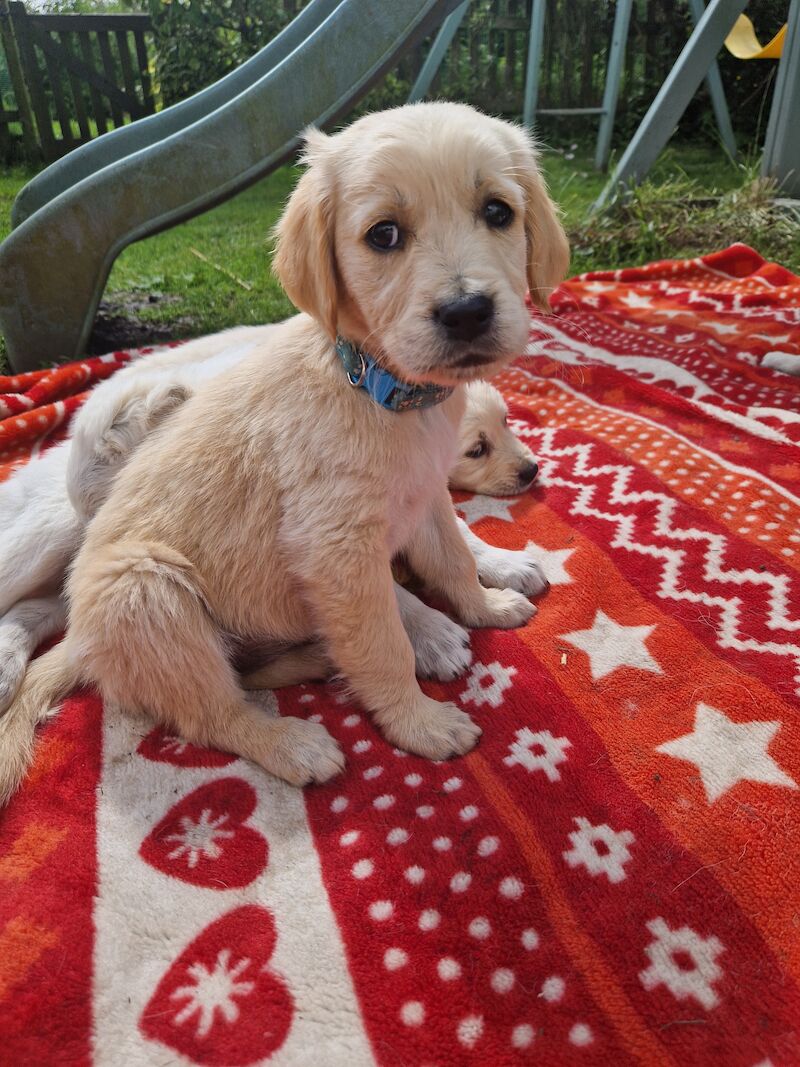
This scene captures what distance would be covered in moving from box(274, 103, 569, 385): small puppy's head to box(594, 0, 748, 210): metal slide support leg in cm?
621

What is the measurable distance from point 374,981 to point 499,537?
2118 mm

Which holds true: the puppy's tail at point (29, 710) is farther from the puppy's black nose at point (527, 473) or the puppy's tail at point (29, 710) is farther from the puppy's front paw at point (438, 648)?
the puppy's black nose at point (527, 473)

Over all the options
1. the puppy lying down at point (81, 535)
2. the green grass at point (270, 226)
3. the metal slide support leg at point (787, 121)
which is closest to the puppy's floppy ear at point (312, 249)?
the puppy lying down at point (81, 535)

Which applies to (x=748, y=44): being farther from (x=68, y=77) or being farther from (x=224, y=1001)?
(x=224, y=1001)

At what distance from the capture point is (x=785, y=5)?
387 inches

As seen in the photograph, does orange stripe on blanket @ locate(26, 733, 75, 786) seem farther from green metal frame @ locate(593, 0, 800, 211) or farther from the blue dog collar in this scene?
green metal frame @ locate(593, 0, 800, 211)

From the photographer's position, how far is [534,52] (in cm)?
966

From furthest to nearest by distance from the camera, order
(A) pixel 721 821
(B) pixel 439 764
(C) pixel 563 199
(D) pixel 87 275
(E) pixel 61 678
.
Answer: (C) pixel 563 199 < (D) pixel 87 275 < (E) pixel 61 678 < (B) pixel 439 764 < (A) pixel 721 821

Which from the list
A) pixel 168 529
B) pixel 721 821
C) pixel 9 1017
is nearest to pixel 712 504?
pixel 721 821

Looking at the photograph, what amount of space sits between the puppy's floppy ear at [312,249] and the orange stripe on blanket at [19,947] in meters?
1.79

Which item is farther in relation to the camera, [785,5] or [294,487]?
[785,5]

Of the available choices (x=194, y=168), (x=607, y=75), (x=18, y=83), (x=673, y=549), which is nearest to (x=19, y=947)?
(x=673, y=549)

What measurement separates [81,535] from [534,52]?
9733 millimetres

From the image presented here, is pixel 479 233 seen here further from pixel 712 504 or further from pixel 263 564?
pixel 712 504
